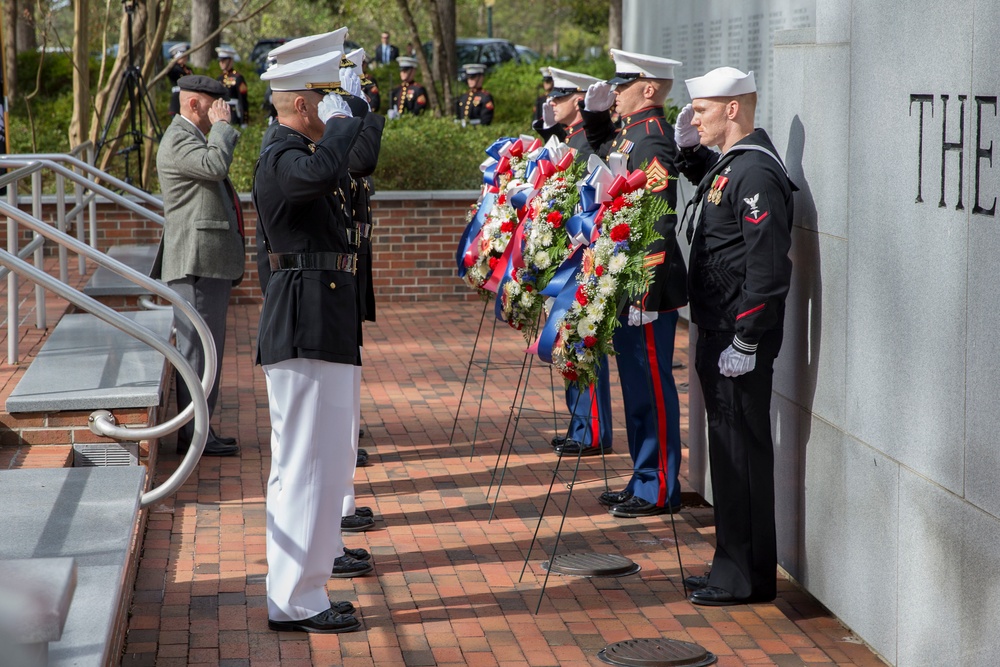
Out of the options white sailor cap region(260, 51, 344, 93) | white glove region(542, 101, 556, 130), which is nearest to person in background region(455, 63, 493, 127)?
white glove region(542, 101, 556, 130)

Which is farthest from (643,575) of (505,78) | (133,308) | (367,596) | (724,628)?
(505,78)

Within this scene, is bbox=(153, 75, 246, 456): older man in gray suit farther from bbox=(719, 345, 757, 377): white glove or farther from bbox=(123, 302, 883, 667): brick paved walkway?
bbox=(719, 345, 757, 377): white glove

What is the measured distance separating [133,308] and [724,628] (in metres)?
5.41

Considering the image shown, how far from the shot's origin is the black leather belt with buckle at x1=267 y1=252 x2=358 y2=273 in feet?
14.8

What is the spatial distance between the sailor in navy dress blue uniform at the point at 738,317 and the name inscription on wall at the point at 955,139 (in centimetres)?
74

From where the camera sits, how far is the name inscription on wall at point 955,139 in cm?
351

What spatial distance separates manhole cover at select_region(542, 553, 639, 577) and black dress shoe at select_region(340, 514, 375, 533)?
3.09 feet

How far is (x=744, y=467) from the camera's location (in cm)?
483

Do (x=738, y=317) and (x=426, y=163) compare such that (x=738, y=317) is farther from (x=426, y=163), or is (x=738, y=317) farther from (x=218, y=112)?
(x=426, y=163)

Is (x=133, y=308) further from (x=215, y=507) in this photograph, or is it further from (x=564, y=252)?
(x=564, y=252)

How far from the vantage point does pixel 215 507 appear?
623 cm

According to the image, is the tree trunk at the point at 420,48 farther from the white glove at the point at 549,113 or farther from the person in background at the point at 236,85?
the white glove at the point at 549,113

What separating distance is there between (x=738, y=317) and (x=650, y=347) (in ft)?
4.73

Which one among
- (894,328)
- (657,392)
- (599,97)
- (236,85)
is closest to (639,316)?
(657,392)
